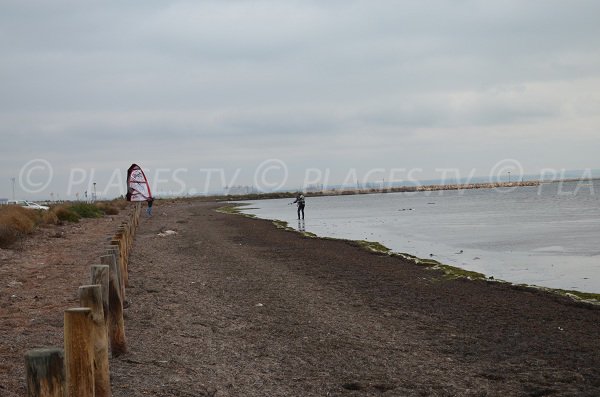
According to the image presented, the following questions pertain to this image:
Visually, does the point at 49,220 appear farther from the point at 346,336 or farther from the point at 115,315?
the point at 115,315

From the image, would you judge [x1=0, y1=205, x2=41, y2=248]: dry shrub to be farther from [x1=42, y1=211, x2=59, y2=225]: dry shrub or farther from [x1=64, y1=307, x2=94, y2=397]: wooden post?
[x1=64, y1=307, x2=94, y2=397]: wooden post

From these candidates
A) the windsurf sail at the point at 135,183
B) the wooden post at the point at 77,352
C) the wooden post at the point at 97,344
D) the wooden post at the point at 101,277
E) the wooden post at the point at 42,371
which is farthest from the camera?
the windsurf sail at the point at 135,183

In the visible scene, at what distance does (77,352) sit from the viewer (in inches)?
176

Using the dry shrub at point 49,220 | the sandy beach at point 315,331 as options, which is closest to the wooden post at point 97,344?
the sandy beach at point 315,331

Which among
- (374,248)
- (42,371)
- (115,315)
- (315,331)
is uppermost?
(42,371)

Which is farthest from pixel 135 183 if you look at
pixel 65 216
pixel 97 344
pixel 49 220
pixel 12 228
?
pixel 97 344

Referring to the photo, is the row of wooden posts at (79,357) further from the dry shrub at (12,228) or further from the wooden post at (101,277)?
the dry shrub at (12,228)

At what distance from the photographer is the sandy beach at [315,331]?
22.9 ft

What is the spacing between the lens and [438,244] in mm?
27625

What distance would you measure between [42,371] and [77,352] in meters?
0.98

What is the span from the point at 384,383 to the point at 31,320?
17.7 ft

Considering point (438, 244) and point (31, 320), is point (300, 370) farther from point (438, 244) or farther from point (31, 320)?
point (438, 244)

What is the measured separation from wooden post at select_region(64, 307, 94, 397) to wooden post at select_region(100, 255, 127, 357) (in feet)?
9.39

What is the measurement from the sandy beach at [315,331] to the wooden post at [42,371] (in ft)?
9.08
